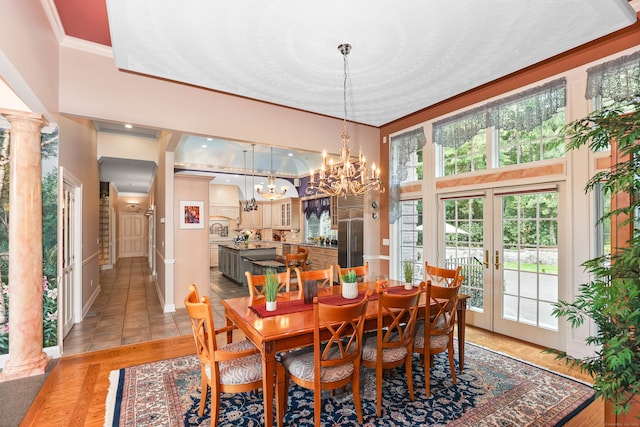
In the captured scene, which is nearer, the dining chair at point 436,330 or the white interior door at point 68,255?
the dining chair at point 436,330

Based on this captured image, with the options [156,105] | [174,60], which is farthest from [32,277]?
[174,60]

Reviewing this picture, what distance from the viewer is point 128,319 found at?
4.64 metres

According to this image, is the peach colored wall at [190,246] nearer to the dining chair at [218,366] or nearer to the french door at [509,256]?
the dining chair at [218,366]

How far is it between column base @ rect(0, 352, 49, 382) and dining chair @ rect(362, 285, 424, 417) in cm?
312

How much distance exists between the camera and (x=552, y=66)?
3391 millimetres

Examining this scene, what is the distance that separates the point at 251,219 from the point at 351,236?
552cm

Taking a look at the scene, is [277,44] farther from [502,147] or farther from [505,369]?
[505,369]

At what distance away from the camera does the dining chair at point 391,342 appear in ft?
7.46

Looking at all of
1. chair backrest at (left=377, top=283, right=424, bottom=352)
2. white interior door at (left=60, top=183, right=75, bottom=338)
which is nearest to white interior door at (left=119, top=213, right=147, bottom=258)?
white interior door at (left=60, top=183, right=75, bottom=338)

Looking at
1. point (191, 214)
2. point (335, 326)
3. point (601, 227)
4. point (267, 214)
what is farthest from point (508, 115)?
point (267, 214)

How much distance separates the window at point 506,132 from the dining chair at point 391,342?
250 centimetres

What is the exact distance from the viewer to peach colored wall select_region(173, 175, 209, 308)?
5137 millimetres

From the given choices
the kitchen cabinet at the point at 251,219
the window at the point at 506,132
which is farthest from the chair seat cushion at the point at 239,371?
the kitchen cabinet at the point at 251,219

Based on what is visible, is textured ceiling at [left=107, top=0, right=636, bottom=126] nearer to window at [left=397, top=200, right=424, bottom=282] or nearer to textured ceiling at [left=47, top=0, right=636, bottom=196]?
textured ceiling at [left=47, top=0, right=636, bottom=196]
